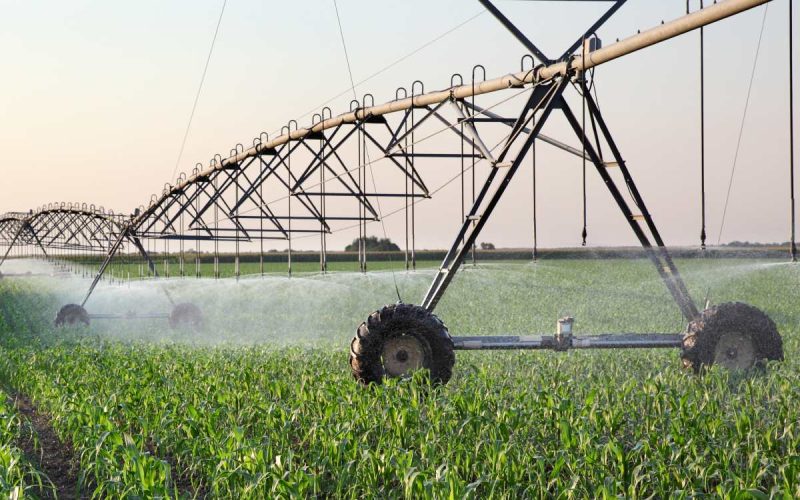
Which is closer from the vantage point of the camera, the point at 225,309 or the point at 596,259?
the point at 225,309

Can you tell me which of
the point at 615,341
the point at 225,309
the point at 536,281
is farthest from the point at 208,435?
the point at 536,281

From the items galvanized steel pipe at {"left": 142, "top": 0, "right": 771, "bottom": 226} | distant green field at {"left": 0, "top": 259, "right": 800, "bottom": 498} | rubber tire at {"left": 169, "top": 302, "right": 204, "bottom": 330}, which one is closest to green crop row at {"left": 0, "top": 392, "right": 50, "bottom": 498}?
distant green field at {"left": 0, "top": 259, "right": 800, "bottom": 498}

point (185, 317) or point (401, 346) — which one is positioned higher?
point (401, 346)

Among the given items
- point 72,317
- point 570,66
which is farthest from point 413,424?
point 72,317

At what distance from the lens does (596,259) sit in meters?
49.2

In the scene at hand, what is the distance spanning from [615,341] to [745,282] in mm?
A: 25963

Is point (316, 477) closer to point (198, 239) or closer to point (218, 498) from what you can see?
point (218, 498)

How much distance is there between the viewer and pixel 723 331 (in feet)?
34.9

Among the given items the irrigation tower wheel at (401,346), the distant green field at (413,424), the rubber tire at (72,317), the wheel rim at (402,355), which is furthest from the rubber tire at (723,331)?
the rubber tire at (72,317)

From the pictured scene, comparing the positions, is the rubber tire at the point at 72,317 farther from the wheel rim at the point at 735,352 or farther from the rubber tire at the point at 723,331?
the wheel rim at the point at 735,352

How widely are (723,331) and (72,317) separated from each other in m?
18.4

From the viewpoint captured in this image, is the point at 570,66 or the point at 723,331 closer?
the point at 570,66

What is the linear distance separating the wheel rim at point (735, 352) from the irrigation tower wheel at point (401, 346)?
11.1 ft

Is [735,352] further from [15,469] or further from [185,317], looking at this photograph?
[185,317]
